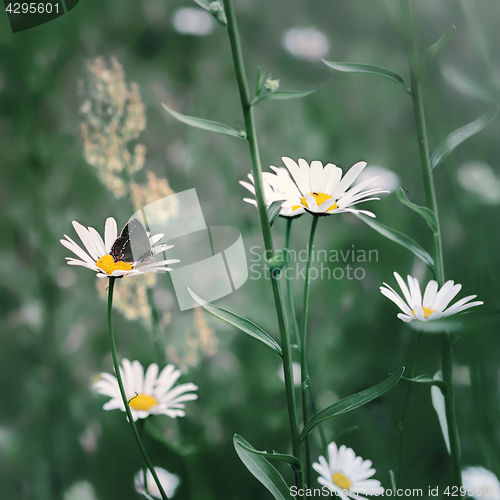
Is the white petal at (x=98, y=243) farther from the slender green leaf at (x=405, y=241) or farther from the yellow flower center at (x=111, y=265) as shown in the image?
the slender green leaf at (x=405, y=241)

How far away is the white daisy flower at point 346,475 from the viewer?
230 millimetres

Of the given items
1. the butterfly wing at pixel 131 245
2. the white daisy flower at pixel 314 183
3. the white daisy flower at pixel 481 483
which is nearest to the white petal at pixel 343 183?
the white daisy flower at pixel 314 183

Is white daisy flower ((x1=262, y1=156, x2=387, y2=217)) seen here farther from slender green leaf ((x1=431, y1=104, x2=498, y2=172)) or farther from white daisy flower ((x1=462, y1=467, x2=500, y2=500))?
white daisy flower ((x1=462, y1=467, x2=500, y2=500))

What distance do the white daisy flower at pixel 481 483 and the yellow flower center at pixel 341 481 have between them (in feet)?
0.27

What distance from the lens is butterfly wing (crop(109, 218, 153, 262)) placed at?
0.67 ft

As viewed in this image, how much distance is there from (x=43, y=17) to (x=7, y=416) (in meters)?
0.36

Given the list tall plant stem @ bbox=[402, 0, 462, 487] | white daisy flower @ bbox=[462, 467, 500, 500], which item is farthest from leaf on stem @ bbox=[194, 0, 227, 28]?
white daisy flower @ bbox=[462, 467, 500, 500]

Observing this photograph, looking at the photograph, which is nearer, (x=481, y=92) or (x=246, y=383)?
(x=481, y=92)

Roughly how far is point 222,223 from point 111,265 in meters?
0.19

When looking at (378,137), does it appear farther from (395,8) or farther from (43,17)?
(43,17)

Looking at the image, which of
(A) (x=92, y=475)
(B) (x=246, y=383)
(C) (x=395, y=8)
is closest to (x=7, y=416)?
(A) (x=92, y=475)

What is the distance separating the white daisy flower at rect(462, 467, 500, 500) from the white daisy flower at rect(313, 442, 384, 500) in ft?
0.22

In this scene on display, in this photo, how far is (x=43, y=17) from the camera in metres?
0.36

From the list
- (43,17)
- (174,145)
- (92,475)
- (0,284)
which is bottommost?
(92,475)
